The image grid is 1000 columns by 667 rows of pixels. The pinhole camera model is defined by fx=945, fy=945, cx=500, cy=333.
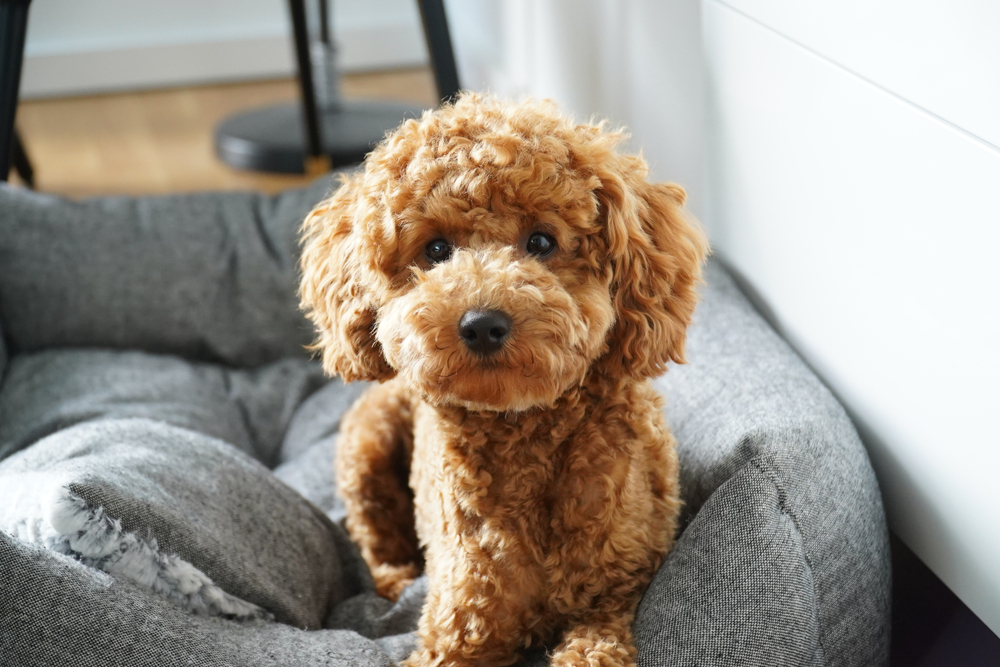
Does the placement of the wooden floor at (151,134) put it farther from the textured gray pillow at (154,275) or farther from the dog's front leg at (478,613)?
the dog's front leg at (478,613)

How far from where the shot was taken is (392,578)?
4.70ft

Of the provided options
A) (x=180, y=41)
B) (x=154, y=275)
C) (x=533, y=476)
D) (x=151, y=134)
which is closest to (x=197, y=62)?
(x=180, y=41)

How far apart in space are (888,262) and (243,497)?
2.95 ft

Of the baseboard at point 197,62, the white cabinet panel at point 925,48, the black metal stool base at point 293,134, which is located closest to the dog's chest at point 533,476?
the white cabinet panel at point 925,48

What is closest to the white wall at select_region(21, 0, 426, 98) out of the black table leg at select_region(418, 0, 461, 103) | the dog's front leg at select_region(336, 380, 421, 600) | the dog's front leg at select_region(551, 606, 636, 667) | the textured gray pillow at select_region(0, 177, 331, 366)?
the black table leg at select_region(418, 0, 461, 103)

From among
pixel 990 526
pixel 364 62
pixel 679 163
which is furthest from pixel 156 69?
pixel 990 526

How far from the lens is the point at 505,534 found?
105 cm

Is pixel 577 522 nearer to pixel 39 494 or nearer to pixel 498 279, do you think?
pixel 498 279

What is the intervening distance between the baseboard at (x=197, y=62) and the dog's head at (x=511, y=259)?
320 centimetres

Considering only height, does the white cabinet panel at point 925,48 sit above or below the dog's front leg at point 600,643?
above

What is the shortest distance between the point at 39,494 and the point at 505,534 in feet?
1.81

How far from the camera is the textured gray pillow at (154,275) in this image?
1.90 meters

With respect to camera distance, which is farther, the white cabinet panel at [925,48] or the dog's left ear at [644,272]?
the dog's left ear at [644,272]

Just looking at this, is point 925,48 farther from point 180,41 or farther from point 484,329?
point 180,41
